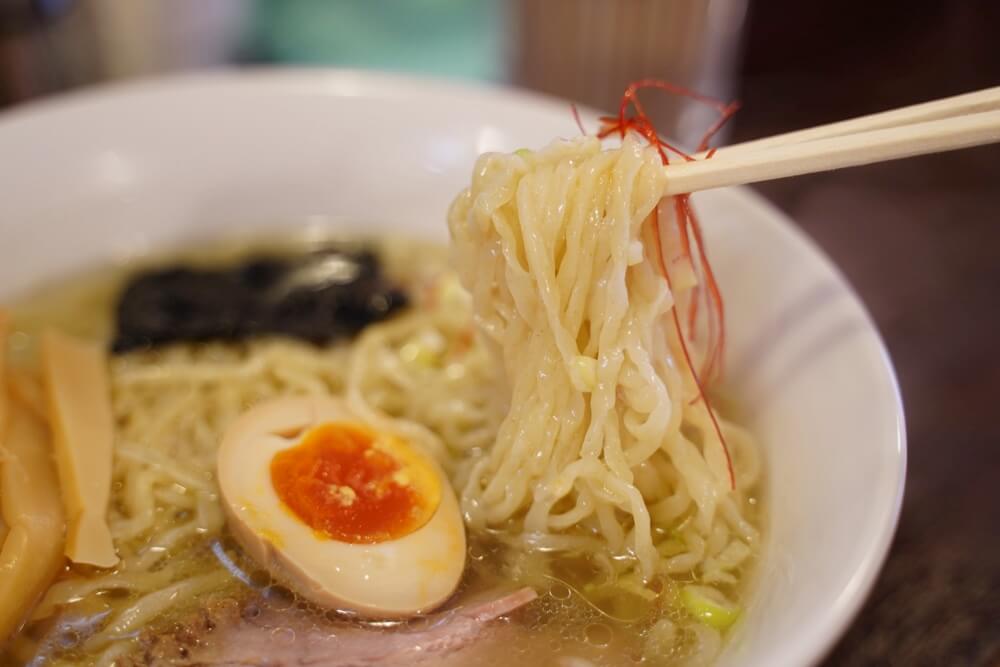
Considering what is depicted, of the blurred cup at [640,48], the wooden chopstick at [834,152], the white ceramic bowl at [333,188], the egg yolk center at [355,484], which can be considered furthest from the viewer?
the blurred cup at [640,48]

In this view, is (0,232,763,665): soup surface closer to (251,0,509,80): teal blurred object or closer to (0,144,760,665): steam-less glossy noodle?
(0,144,760,665): steam-less glossy noodle

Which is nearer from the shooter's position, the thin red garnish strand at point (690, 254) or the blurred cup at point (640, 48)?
the thin red garnish strand at point (690, 254)

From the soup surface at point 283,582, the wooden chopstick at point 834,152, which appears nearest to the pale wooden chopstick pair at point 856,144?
the wooden chopstick at point 834,152

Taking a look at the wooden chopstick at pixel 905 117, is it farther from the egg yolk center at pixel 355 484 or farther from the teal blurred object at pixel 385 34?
the teal blurred object at pixel 385 34

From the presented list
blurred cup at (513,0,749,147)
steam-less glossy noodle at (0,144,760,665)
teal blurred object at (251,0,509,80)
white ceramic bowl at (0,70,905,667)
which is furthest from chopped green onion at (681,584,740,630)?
teal blurred object at (251,0,509,80)

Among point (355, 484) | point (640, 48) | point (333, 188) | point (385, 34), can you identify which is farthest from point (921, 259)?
point (385, 34)

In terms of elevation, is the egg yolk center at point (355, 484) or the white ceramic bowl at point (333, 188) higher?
the white ceramic bowl at point (333, 188)

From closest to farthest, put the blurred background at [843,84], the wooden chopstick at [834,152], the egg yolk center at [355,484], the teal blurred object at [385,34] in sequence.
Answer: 1. the wooden chopstick at [834,152]
2. the egg yolk center at [355,484]
3. the blurred background at [843,84]
4. the teal blurred object at [385,34]
